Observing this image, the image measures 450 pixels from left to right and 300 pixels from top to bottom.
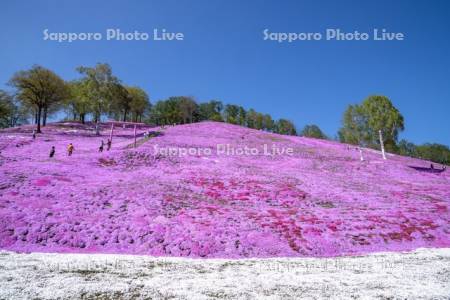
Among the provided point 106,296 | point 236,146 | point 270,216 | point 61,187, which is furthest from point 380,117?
point 106,296

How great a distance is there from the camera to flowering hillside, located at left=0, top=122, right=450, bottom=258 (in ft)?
55.3

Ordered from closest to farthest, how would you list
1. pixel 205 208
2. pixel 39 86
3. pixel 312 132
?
1. pixel 205 208
2. pixel 39 86
3. pixel 312 132

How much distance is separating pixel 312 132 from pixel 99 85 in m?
111

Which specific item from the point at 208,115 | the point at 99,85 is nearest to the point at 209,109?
the point at 208,115

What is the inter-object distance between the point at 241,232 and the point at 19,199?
559 inches

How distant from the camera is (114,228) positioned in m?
18.0

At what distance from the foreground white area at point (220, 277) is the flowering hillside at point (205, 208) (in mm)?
1944

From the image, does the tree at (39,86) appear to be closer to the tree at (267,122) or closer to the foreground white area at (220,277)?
the foreground white area at (220,277)

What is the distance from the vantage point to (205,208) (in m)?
22.0

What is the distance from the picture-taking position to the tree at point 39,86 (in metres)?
56.6

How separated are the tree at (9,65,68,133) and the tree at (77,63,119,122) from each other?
4.98 m

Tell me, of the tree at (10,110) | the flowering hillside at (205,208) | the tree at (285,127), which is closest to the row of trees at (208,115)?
the tree at (285,127)

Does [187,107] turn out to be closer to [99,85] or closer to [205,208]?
[99,85]

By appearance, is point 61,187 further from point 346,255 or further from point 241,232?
point 346,255
